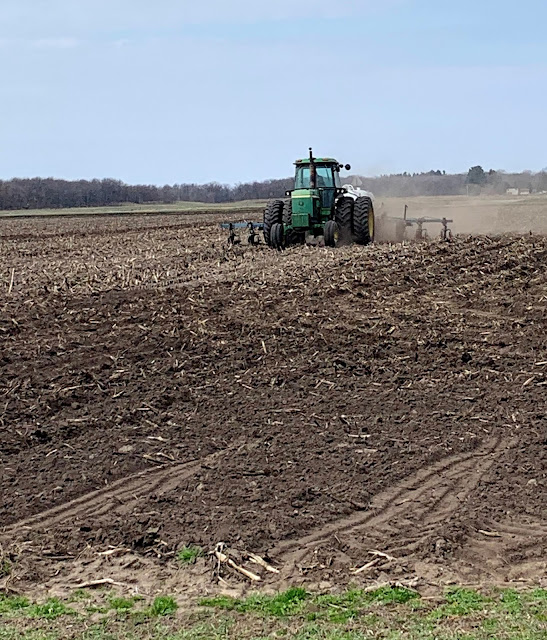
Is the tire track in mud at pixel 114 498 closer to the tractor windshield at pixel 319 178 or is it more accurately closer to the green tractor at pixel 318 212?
the green tractor at pixel 318 212

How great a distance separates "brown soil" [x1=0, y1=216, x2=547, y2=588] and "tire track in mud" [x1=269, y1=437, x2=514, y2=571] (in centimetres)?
2

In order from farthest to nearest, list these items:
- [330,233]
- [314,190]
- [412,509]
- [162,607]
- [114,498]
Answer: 1. [314,190]
2. [330,233]
3. [114,498]
4. [412,509]
5. [162,607]

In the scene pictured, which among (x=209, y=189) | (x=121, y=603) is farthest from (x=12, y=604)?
(x=209, y=189)

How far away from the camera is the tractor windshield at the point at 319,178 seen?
21172 millimetres

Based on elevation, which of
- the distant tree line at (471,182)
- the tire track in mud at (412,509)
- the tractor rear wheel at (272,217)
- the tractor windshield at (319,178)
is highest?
the distant tree line at (471,182)

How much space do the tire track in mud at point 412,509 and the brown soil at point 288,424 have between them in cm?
2

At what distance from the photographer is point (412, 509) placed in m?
5.97

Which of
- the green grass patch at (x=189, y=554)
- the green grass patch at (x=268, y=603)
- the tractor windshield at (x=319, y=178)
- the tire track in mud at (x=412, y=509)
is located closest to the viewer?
the green grass patch at (x=268, y=603)

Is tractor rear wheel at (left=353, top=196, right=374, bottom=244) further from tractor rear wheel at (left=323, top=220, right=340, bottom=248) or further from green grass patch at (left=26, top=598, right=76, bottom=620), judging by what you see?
green grass patch at (left=26, top=598, right=76, bottom=620)

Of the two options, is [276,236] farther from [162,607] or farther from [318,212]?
[162,607]

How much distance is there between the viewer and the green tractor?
20281 mm

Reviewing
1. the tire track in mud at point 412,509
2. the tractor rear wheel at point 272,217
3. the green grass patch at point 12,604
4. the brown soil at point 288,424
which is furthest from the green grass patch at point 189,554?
the tractor rear wheel at point 272,217

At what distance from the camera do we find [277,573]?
5105mm

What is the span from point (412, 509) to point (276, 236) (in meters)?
14.7
